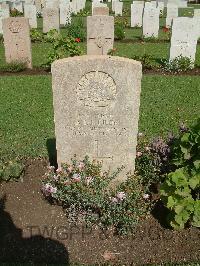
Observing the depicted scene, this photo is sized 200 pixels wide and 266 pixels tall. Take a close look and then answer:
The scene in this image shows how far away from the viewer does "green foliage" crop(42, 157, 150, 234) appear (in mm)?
4316

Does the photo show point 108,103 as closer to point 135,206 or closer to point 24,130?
point 135,206

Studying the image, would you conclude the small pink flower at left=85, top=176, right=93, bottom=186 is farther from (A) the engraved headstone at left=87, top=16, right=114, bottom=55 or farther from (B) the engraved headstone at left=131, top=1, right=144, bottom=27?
(B) the engraved headstone at left=131, top=1, right=144, bottom=27

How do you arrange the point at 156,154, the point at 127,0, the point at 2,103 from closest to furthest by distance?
the point at 156,154 → the point at 2,103 → the point at 127,0

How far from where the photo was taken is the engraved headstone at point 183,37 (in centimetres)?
1117

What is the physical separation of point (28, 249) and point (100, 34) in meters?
9.11

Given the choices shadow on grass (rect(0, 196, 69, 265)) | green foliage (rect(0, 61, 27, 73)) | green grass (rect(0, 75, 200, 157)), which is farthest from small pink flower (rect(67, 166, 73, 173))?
green foliage (rect(0, 61, 27, 73))

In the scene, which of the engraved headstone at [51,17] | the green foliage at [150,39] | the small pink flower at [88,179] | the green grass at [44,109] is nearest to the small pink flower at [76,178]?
the small pink flower at [88,179]

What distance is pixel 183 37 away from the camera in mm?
11484

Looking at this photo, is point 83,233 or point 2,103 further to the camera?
point 2,103

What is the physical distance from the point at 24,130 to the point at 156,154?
3.23 metres

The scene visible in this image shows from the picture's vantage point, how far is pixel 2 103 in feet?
28.8

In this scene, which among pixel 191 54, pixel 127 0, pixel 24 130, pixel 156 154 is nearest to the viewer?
pixel 156 154

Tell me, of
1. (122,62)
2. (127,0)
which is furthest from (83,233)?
(127,0)

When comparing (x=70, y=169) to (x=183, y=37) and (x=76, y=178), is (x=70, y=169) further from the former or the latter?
(x=183, y=37)
